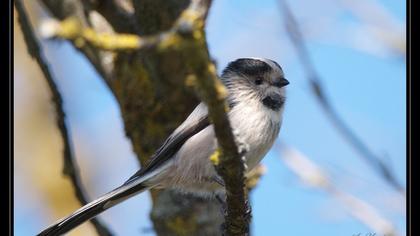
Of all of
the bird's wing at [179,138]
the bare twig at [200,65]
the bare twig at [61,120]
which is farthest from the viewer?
the bird's wing at [179,138]

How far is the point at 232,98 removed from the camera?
372cm

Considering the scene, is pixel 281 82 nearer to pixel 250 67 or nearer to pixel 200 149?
pixel 250 67

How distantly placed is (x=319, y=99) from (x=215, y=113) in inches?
29.7

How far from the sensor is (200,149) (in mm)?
3521

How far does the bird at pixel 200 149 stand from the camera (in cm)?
347

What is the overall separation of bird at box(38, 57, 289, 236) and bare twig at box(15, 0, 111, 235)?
0.13m

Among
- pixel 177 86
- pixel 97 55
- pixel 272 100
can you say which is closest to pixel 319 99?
pixel 272 100

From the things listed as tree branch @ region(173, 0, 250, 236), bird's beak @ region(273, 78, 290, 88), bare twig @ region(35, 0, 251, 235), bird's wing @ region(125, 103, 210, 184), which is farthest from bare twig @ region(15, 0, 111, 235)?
bird's beak @ region(273, 78, 290, 88)

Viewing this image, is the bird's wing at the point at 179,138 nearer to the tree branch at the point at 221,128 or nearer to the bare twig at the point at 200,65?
the tree branch at the point at 221,128

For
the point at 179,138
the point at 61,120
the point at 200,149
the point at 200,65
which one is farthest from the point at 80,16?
the point at 200,65

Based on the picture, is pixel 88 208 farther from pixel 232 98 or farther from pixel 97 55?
pixel 97 55

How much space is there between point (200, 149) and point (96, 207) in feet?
1.91

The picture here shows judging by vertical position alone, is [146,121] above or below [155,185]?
above

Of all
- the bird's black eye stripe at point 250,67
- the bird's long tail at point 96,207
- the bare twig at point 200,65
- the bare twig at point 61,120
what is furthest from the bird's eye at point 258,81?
the bare twig at point 200,65
